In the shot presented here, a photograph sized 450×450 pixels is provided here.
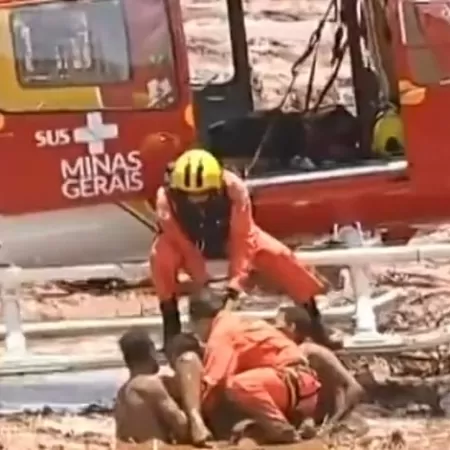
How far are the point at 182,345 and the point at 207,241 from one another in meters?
0.07

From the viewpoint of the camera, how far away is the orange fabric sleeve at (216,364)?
1.01 m

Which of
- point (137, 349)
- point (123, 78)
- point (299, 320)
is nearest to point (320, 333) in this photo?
point (299, 320)

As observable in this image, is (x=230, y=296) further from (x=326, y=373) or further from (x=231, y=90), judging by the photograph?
(x=231, y=90)

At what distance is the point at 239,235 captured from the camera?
1.03 meters

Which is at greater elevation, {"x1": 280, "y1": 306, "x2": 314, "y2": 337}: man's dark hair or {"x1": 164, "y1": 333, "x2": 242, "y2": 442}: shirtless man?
{"x1": 280, "y1": 306, "x2": 314, "y2": 337}: man's dark hair

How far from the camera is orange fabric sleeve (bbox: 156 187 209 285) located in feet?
3.37

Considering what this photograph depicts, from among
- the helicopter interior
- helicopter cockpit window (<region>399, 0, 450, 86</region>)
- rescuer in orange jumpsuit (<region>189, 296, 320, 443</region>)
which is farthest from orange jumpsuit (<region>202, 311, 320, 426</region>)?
helicopter cockpit window (<region>399, 0, 450, 86</region>)

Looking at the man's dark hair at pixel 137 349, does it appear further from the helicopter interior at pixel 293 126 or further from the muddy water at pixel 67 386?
the helicopter interior at pixel 293 126

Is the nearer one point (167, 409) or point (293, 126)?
point (167, 409)

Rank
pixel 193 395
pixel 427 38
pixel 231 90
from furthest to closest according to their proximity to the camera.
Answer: pixel 231 90 → pixel 427 38 → pixel 193 395

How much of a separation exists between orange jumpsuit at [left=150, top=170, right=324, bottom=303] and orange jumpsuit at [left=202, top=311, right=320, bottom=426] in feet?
0.10

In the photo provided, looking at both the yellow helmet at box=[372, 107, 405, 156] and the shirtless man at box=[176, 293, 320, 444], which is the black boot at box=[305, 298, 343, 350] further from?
the yellow helmet at box=[372, 107, 405, 156]

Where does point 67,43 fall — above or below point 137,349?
above

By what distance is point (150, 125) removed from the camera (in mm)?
1091
